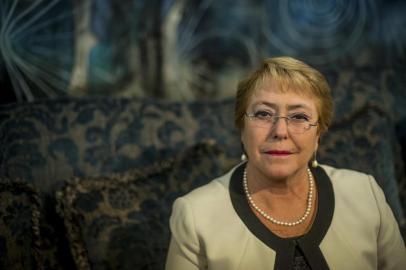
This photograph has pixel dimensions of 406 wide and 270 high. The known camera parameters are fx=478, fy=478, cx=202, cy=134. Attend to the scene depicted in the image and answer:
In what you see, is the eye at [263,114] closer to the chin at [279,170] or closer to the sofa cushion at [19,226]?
the chin at [279,170]

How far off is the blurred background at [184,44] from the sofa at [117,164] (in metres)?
0.37

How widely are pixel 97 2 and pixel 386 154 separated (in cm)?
175

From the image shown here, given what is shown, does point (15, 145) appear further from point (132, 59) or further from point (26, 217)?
point (132, 59)

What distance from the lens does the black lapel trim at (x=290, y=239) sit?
164cm

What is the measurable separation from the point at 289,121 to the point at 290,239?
16.2 inches

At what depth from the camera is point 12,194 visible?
1.97 m

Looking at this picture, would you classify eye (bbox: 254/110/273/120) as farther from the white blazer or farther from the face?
the white blazer

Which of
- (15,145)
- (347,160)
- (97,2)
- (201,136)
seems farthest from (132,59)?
(347,160)

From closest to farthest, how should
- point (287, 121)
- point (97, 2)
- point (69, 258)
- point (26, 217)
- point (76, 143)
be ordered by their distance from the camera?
point (287, 121) → point (26, 217) → point (69, 258) → point (76, 143) → point (97, 2)

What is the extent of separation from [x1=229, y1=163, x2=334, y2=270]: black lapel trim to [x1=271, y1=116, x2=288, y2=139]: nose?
0.92 feet

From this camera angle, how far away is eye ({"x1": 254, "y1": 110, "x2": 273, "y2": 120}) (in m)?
1.66

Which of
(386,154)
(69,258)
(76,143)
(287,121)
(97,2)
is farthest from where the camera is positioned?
(97,2)

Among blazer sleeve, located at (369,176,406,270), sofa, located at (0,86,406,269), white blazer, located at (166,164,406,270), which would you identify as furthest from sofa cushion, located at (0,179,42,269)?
blazer sleeve, located at (369,176,406,270)

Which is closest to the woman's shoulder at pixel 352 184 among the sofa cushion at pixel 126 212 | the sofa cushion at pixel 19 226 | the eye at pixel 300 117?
the eye at pixel 300 117
